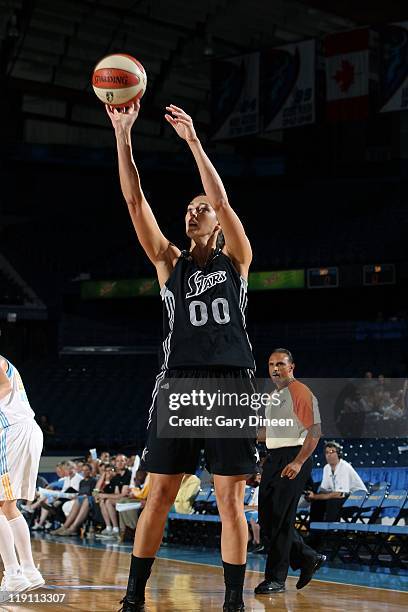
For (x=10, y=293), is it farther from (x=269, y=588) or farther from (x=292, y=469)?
(x=269, y=588)

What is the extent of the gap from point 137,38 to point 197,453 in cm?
2453

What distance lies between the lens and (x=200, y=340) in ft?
15.6

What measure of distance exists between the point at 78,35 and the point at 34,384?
10225 mm

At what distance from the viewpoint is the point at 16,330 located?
2939cm

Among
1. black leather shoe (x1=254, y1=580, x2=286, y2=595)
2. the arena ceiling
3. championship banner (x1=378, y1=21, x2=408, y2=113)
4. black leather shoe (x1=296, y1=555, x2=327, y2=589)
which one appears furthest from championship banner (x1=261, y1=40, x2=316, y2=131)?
black leather shoe (x1=254, y1=580, x2=286, y2=595)

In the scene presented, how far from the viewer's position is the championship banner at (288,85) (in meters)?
24.3

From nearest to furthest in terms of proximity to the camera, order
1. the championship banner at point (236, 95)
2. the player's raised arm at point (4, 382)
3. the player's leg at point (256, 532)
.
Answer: the player's raised arm at point (4, 382) < the player's leg at point (256, 532) < the championship banner at point (236, 95)

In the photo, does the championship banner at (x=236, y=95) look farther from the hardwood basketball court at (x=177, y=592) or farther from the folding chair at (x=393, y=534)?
the hardwood basketball court at (x=177, y=592)

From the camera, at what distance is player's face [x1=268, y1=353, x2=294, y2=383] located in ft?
24.3

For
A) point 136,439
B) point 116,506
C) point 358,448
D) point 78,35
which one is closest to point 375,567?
point 116,506

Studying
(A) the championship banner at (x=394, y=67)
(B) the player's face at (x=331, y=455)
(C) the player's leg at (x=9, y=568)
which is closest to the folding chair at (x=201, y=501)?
(B) the player's face at (x=331, y=455)

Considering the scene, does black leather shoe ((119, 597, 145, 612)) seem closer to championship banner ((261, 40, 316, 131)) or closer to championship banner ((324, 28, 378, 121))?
championship banner ((324, 28, 378, 121))

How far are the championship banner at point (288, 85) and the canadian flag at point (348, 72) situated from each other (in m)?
0.56

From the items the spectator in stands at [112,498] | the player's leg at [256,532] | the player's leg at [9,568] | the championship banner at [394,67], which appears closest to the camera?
the player's leg at [9,568]
